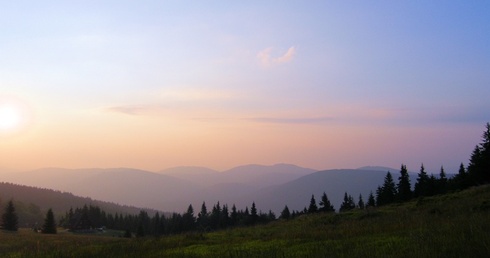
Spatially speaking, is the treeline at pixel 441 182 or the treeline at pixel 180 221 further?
the treeline at pixel 180 221

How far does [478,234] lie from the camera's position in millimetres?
8633

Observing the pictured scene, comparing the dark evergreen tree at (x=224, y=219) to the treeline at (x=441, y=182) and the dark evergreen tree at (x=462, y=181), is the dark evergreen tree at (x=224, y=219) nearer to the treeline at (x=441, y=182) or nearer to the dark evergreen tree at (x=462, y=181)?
the treeline at (x=441, y=182)

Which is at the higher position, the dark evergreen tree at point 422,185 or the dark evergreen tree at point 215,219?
the dark evergreen tree at point 422,185

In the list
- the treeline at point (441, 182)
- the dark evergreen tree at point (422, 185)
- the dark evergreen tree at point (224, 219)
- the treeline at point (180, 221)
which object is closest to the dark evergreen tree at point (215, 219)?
the treeline at point (180, 221)

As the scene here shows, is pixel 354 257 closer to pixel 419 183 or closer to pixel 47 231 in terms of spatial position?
pixel 419 183

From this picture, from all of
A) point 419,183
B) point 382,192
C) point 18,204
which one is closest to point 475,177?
point 419,183

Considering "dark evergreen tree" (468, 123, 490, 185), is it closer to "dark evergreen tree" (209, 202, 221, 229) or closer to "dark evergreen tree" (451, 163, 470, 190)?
"dark evergreen tree" (451, 163, 470, 190)

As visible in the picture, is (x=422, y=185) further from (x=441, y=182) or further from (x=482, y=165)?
(x=482, y=165)

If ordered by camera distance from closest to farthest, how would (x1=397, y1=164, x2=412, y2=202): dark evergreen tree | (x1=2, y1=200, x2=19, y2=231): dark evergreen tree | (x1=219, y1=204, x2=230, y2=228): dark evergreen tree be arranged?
(x1=397, y1=164, x2=412, y2=202): dark evergreen tree → (x1=2, y1=200, x2=19, y2=231): dark evergreen tree → (x1=219, y1=204, x2=230, y2=228): dark evergreen tree

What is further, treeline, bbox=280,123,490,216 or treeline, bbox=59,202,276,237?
treeline, bbox=59,202,276,237

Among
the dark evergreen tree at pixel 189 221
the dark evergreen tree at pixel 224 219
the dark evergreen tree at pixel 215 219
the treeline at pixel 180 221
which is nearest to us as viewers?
the treeline at pixel 180 221

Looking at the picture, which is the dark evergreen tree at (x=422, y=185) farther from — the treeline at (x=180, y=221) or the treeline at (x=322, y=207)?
the treeline at (x=180, y=221)

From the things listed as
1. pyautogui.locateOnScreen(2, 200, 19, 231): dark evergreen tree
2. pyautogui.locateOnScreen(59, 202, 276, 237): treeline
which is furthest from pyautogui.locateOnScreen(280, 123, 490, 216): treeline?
pyautogui.locateOnScreen(2, 200, 19, 231): dark evergreen tree

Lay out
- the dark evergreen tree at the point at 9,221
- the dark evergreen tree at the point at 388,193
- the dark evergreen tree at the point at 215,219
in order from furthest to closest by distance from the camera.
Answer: the dark evergreen tree at the point at 215,219, the dark evergreen tree at the point at 9,221, the dark evergreen tree at the point at 388,193
